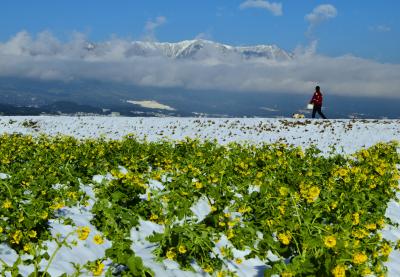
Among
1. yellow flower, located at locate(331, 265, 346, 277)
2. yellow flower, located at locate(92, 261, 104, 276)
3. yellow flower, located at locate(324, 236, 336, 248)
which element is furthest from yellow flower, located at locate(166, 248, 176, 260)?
yellow flower, located at locate(331, 265, 346, 277)

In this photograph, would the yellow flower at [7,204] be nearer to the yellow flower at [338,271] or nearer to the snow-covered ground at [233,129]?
the yellow flower at [338,271]

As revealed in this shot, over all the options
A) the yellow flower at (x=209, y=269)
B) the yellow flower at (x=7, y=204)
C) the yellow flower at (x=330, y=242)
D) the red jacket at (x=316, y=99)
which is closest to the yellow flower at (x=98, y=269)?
the yellow flower at (x=209, y=269)

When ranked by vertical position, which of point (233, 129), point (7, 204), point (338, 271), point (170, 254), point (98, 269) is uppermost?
point (233, 129)

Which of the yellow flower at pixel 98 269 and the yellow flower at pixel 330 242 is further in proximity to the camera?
the yellow flower at pixel 330 242

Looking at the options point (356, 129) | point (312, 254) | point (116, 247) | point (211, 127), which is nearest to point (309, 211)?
point (312, 254)

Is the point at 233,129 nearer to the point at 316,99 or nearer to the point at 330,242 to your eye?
the point at 316,99

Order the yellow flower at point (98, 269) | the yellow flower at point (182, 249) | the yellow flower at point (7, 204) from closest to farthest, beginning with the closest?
1. the yellow flower at point (98, 269)
2. the yellow flower at point (182, 249)
3. the yellow flower at point (7, 204)

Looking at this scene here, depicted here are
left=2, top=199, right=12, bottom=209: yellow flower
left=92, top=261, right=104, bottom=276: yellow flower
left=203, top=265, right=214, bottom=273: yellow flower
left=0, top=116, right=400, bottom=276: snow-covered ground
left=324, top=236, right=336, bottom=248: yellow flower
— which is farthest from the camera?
left=0, top=116, right=400, bottom=276: snow-covered ground

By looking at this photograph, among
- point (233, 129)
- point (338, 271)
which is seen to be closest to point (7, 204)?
point (338, 271)

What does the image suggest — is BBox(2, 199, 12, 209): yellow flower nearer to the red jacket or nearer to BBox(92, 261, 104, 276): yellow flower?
BBox(92, 261, 104, 276): yellow flower

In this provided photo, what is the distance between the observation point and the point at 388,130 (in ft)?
93.1

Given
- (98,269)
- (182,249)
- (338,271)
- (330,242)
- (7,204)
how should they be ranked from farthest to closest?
(7,204) < (182,249) < (330,242) < (98,269) < (338,271)

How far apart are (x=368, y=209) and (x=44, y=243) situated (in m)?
6.32

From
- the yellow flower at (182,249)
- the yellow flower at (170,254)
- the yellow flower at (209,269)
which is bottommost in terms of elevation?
the yellow flower at (209,269)
